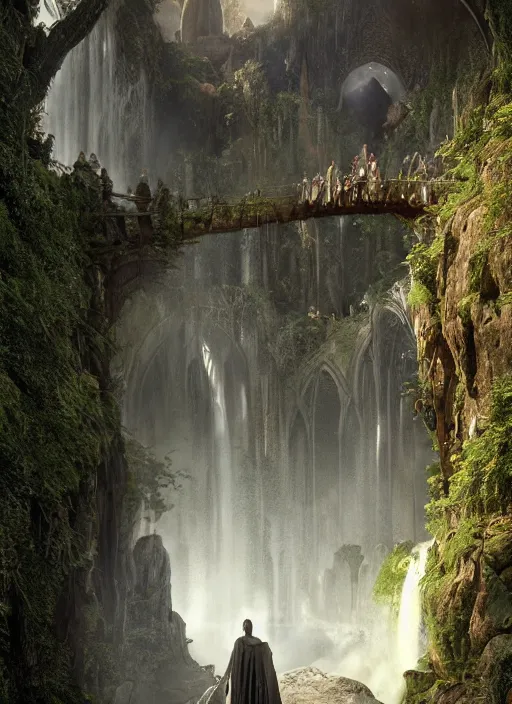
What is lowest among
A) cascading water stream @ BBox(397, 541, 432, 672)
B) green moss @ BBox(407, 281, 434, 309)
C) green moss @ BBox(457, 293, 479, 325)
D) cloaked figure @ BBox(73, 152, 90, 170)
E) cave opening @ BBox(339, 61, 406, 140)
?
cascading water stream @ BBox(397, 541, 432, 672)

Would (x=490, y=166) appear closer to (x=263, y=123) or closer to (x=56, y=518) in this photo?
(x=56, y=518)

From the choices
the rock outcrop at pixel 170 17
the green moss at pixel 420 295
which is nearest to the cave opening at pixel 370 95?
the rock outcrop at pixel 170 17

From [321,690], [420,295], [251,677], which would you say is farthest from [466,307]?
[321,690]

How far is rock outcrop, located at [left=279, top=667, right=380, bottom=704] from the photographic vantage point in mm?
9961

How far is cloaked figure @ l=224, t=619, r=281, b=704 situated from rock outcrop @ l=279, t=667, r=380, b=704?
3.06m

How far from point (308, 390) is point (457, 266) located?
1470 centimetres

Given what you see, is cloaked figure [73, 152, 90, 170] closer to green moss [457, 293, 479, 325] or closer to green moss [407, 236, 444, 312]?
green moss [407, 236, 444, 312]

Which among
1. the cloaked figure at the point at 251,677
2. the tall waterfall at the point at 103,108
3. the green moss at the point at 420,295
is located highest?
the tall waterfall at the point at 103,108

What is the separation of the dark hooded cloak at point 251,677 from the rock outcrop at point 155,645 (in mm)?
5962

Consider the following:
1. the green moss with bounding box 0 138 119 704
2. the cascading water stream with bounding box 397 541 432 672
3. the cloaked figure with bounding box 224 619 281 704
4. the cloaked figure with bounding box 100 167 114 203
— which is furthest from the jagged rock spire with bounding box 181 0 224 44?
the cloaked figure with bounding box 224 619 281 704

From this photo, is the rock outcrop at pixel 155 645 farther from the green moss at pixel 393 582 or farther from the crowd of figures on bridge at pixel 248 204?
the crowd of figures on bridge at pixel 248 204

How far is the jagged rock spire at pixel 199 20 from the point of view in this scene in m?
30.1

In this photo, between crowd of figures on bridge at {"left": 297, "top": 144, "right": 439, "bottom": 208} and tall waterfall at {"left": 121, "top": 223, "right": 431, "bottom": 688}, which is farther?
tall waterfall at {"left": 121, "top": 223, "right": 431, "bottom": 688}

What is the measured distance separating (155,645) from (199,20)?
83.1 ft
